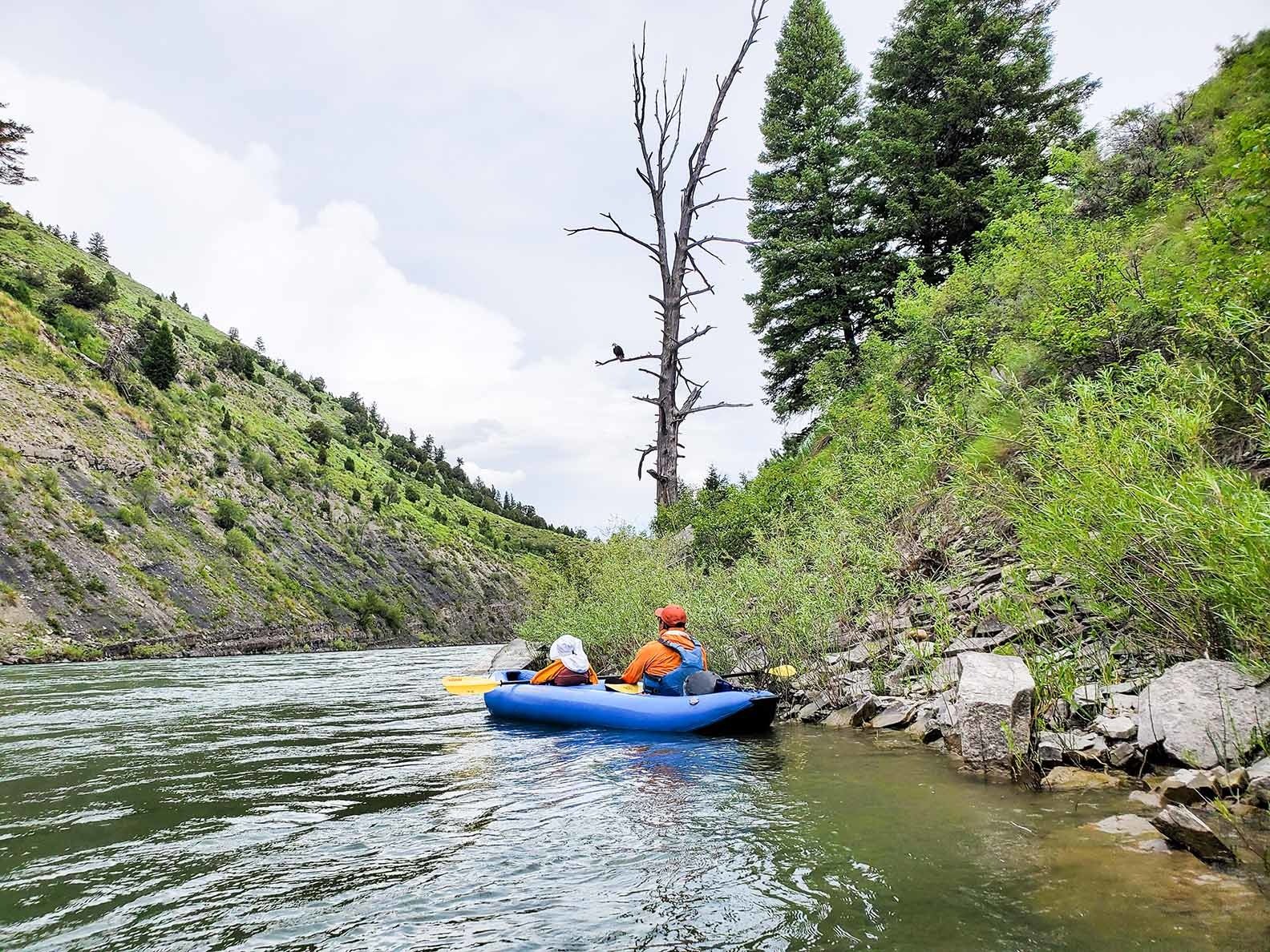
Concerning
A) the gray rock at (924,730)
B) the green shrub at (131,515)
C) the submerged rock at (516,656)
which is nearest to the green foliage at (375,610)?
the green shrub at (131,515)

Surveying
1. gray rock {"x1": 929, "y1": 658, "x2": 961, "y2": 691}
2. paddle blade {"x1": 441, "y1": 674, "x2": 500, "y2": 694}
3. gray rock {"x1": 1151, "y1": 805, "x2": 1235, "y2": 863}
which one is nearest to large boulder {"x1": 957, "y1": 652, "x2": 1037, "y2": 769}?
gray rock {"x1": 929, "y1": 658, "x2": 961, "y2": 691}

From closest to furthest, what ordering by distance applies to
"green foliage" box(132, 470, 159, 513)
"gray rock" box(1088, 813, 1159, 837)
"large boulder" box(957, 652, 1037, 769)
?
"gray rock" box(1088, 813, 1159, 837), "large boulder" box(957, 652, 1037, 769), "green foliage" box(132, 470, 159, 513)

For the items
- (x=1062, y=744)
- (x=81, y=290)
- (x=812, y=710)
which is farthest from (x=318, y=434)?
(x=1062, y=744)

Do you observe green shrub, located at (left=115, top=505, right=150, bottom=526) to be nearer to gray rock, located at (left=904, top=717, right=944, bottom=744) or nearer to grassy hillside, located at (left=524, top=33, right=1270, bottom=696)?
grassy hillside, located at (left=524, top=33, right=1270, bottom=696)

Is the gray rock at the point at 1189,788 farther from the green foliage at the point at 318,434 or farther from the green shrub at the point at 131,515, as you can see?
the green foliage at the point at 318,434

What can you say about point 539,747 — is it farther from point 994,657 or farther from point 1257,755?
point 1257,755

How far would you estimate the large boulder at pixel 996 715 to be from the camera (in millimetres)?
5055

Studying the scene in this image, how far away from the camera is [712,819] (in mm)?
4734

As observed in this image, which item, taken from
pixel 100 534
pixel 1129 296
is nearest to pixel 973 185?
pixel 1129 296

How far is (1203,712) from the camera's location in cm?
422

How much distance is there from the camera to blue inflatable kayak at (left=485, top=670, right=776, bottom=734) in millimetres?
7609

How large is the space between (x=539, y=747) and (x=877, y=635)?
13.7 feet

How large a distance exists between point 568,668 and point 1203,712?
6910 mm

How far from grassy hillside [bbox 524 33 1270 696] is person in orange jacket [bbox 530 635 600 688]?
182cm
